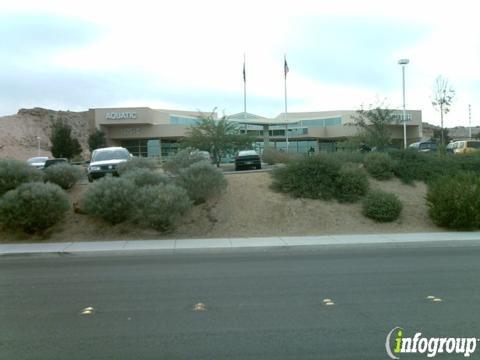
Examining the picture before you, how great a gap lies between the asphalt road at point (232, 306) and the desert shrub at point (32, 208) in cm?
349

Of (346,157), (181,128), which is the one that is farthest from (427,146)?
(181,128)

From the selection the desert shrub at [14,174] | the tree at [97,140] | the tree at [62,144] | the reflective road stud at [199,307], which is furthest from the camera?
the tree at [97,140]

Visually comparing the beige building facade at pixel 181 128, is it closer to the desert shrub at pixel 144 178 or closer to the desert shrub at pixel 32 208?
the desert shrub at pixel 144 178

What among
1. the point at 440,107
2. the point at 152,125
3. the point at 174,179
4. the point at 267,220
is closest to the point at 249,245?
the point at 267,220

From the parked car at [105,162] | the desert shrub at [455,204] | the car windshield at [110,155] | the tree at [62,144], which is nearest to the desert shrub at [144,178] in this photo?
the parked car at [105,162]

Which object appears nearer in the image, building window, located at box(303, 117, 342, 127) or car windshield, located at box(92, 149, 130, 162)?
car windshield, located at box(92, 149, 130, 162)

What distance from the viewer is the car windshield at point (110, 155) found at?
2322cm

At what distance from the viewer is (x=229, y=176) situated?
2195 cm

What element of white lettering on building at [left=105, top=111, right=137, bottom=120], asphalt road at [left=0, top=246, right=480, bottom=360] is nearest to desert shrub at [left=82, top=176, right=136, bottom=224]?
asphalt road at [left=0, top=246, right=480, bottom=360]

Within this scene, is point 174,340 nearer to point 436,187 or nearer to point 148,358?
point 148,358

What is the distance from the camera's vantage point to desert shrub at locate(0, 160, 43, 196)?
1794cm

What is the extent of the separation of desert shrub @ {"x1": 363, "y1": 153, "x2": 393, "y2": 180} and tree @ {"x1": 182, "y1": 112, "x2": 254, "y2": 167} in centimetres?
1562

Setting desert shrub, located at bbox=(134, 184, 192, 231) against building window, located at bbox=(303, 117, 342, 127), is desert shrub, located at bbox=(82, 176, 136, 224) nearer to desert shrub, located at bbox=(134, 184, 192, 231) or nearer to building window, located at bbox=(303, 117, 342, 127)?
desert shrub, located at bbox=(134, 184, 192, 231)

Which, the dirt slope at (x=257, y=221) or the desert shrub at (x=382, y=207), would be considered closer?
the dirt slope at (x=257, y=221)
